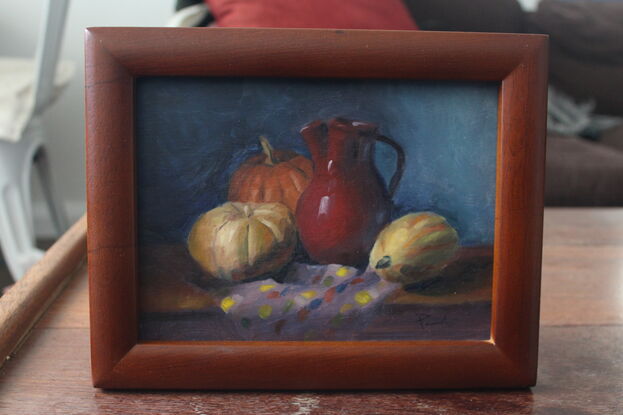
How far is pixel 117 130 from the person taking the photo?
0.43m

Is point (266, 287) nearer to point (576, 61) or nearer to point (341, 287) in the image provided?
point (341, 287)

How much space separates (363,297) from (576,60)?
2.16m

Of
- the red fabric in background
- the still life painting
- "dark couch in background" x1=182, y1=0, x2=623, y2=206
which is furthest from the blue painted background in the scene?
"dark couch in background" x1=182, y1=0, x2=623, y2=206

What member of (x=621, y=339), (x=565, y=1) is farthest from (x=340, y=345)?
(x=565, y=1)

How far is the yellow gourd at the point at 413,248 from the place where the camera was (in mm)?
454

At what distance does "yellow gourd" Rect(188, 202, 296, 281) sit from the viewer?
45 centimetres

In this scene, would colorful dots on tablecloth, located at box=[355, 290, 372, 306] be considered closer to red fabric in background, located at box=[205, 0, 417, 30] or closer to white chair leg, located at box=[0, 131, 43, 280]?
red fabric in background, located at box=[205, 0, 417, 30]

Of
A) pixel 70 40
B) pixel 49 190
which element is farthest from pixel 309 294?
pixel 70 40

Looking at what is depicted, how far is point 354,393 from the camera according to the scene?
0.46 m

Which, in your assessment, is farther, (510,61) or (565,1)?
(565,1)

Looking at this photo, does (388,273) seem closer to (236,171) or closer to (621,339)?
(236,171)

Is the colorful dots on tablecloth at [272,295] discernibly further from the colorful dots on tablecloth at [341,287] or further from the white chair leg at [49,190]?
the white chair leg at [49,190]

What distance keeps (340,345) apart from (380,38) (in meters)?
0.21

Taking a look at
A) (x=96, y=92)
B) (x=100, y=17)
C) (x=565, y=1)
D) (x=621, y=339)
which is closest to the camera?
(x=96, y=92)
